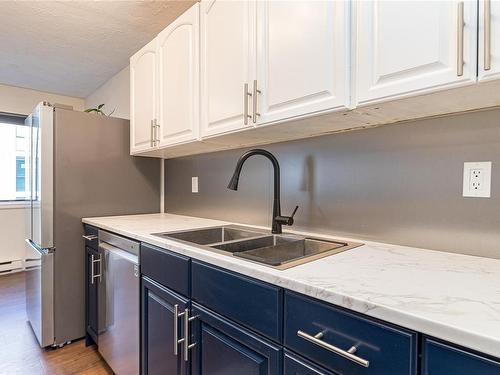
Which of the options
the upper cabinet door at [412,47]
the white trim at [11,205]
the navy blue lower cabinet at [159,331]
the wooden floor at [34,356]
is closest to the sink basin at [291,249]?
the navy blue lower cabinet at [159,331]

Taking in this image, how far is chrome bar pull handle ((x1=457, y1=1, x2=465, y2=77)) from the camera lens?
2.48 feet

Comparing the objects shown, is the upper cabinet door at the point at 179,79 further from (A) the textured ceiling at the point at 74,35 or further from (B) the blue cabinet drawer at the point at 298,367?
(B) the blue cabinet drawer at the point at 298,367

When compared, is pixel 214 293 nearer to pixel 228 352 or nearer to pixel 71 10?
pixel 228 352

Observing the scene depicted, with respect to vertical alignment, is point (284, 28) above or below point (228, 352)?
above

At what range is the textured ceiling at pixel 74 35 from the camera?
2027mm

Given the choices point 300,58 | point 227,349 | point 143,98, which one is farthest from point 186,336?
point 143,98

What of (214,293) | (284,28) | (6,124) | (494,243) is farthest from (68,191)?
(6,124)

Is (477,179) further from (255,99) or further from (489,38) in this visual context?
(255,99)

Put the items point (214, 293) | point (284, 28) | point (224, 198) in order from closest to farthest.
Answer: point (214, 293)
point (284, 28)
point (224, 198)

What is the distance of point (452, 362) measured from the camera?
0.54 metres

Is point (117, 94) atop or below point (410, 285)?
atop

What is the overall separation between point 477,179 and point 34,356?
259 centimetres

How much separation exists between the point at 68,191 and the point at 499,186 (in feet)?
7.62

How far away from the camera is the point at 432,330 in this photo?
21.8 inches
